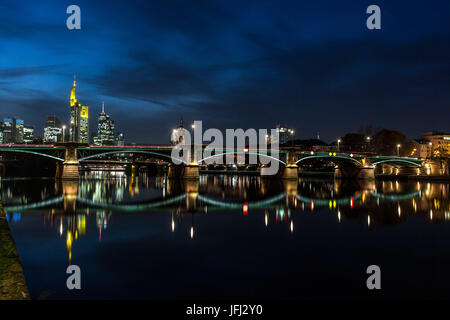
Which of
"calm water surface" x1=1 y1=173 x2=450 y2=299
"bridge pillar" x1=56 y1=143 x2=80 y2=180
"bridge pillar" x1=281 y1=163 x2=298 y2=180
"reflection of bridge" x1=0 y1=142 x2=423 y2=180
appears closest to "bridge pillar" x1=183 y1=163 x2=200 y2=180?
"reflection of bridge" x1=0 y1=142 x2=423 y2=180

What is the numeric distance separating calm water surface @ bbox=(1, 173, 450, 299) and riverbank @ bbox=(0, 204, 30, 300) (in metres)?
1.06

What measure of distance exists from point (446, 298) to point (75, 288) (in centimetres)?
1103

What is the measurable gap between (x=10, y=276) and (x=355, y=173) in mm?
92305

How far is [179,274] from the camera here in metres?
12.0

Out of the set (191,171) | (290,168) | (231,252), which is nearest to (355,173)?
(290,168)

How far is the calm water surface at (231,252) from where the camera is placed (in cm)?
1062

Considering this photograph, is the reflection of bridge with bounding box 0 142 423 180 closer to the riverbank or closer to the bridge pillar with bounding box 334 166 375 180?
the bridge pillar with bounding box 334 166 375 180

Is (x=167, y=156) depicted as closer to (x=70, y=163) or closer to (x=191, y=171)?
(x=191, y=171)

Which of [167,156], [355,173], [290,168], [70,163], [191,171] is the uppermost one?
[167,156]

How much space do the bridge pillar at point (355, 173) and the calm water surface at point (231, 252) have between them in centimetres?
5882

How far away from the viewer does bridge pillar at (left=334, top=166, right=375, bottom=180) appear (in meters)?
85.1

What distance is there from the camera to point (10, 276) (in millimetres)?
8578

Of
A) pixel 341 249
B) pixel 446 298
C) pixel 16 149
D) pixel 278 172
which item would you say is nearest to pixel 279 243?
pixel 341 249

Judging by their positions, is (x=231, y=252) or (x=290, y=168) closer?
(x=231, y=252)
